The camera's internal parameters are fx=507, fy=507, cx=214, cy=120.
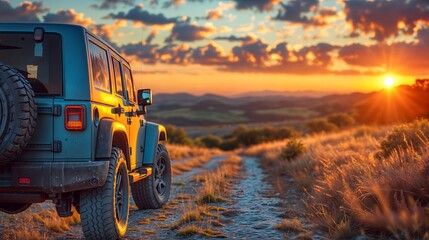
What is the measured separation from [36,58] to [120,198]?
204 cm

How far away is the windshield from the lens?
559 cm

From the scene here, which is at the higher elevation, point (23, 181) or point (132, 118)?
point (132, 118)

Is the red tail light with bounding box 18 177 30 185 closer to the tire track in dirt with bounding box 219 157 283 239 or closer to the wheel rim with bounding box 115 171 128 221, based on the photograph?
the wheel rim with bounding box 115 171 128 221

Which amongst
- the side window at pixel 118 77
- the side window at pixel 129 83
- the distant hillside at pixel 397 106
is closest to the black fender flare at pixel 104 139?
the side window at pixel 118 77

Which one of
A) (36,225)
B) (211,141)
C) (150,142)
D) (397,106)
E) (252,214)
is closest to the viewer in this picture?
(36,225)

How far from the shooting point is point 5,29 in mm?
5820

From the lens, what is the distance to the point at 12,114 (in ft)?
16.5

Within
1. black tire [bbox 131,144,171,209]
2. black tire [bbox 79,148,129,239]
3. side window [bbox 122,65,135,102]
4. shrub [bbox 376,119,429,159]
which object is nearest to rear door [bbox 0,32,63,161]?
black tire [bbox 79,148,129,239]

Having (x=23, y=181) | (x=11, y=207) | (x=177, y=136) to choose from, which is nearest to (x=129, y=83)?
(x=11, y=207)

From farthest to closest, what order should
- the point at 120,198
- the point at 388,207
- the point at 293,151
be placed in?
the point at 293,151, the point at 120,198, the point at 388,207

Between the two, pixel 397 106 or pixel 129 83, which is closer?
pixel 129 83

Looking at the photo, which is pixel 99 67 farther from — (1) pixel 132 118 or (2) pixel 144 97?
(2) pixel 144 97

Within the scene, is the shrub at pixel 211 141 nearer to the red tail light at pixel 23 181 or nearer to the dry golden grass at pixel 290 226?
the dry golden grass at pixel 290 226

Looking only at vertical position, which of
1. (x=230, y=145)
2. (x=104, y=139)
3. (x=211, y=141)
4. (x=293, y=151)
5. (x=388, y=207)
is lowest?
(x=230, y=145)
